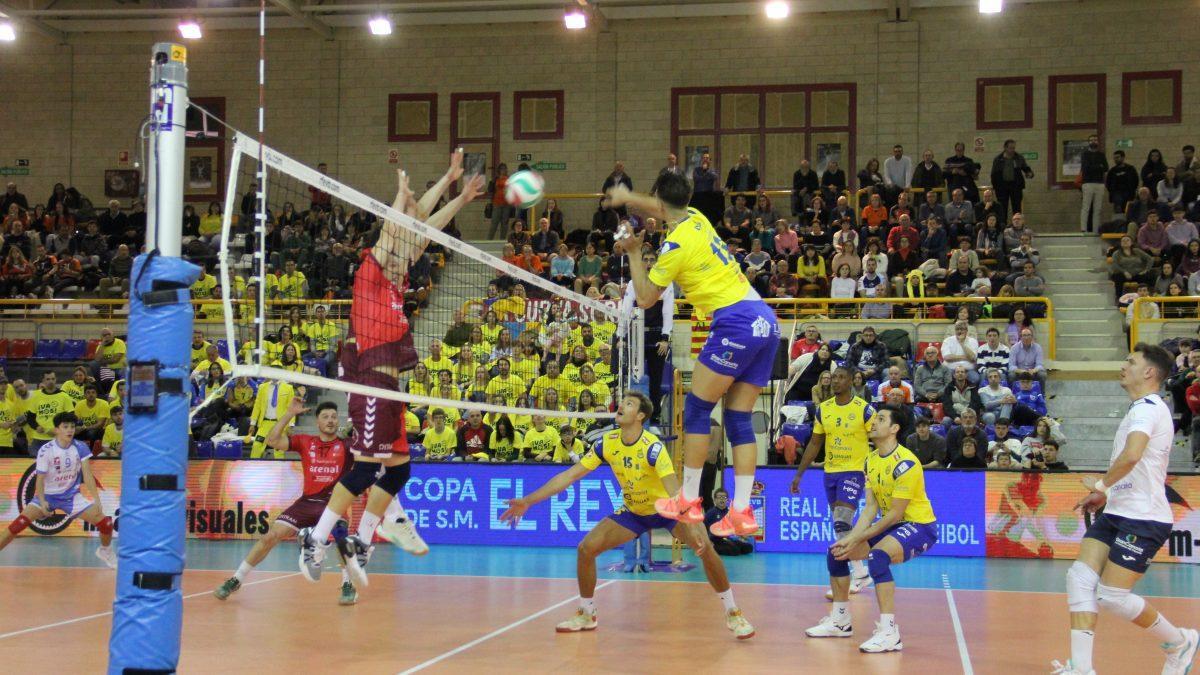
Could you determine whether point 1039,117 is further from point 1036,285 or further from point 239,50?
point 239,50

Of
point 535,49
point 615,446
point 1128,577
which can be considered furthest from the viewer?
point 535,49

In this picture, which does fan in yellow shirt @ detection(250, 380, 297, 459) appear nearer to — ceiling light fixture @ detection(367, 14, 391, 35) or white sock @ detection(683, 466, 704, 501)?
ceiling light fixture @ detection(367, 14, 391, 35)

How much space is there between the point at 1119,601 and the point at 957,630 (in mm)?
2432

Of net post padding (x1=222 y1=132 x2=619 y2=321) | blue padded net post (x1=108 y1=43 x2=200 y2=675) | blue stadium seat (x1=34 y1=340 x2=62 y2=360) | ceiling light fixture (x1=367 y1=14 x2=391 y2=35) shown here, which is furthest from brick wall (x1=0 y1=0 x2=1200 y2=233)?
blue padded net post (x1=108 y1=43 x2=200 y2=675)

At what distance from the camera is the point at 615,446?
1018 centimetres

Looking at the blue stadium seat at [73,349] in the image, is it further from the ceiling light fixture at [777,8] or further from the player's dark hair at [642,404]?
the player's dark hair at [642,404]

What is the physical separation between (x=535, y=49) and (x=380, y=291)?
19.9 m

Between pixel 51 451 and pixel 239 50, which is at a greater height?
pixel 239 50

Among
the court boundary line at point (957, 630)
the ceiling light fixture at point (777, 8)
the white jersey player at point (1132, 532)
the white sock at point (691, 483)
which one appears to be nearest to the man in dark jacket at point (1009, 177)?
the ceiling light fixture at point (777, 8)

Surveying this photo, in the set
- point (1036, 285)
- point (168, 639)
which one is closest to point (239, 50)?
point (1036, 285)

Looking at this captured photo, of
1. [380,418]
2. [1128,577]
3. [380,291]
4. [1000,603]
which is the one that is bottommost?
[1000,603]

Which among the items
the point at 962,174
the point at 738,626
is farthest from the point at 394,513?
the point at 962,174

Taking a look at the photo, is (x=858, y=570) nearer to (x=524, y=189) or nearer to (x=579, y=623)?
(x=579, y=623)

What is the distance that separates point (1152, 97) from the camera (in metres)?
25.7
